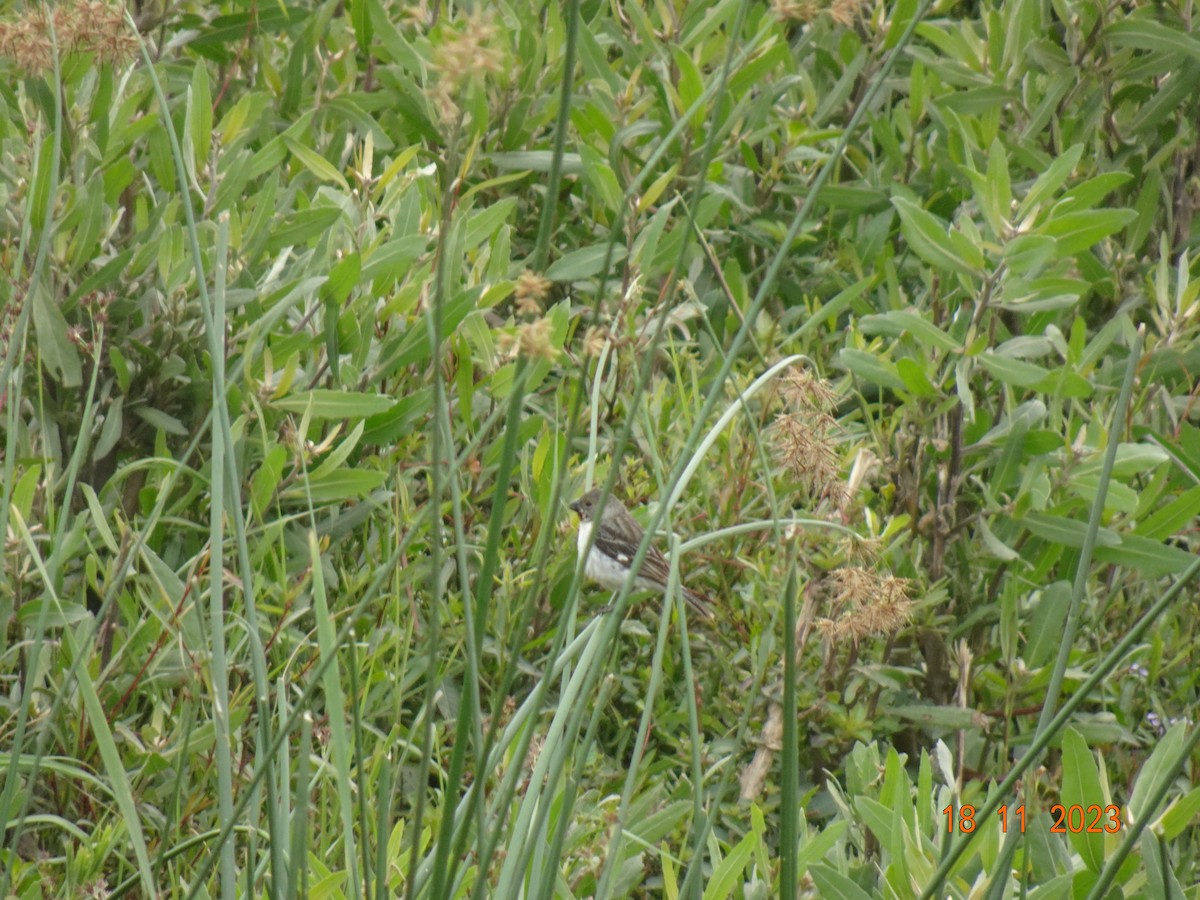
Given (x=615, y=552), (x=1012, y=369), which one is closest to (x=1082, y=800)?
(x=1012, y=369)

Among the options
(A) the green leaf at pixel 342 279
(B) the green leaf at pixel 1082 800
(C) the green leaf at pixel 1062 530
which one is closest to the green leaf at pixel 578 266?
(A) the green leaf at pixel 342 279

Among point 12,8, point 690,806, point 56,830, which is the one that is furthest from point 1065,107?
point 56,830

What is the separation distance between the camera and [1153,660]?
376cm

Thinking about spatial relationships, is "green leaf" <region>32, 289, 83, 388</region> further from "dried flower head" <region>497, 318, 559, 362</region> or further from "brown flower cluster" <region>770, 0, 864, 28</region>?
"dried flower head" <region>497, 318, 559, 362</region>

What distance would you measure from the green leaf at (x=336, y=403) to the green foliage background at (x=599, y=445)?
0.01 m

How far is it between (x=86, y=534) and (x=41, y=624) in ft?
3.96

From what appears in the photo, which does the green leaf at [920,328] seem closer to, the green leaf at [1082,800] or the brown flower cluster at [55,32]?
the green leaf at [1082,800]

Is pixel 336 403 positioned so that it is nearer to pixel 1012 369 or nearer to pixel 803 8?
pixel 1012 369

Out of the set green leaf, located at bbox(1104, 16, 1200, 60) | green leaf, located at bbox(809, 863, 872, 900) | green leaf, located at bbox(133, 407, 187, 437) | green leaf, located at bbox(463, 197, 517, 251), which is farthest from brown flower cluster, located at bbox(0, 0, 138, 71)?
green leaf, located at bbox(1104, 16, 1200, 60)

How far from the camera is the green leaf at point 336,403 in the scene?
321cm

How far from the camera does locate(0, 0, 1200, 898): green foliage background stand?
2691mm

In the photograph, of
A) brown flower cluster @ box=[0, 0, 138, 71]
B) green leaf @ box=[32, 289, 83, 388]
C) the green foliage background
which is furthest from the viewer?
green leaf @ box=[32, 289, 83, 388]

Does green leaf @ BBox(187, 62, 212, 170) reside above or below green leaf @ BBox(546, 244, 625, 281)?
above

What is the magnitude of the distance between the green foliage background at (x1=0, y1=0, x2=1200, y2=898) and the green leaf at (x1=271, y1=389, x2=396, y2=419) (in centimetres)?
1
